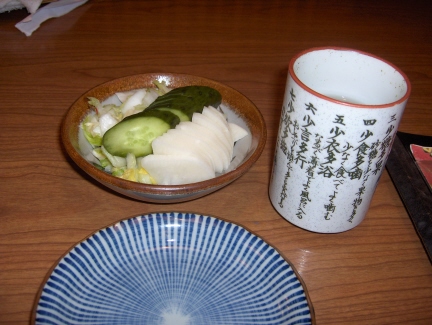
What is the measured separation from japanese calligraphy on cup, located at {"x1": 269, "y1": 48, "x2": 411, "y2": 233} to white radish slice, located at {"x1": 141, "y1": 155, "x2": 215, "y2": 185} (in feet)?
0.41

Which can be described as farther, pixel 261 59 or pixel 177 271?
pixel 261 59

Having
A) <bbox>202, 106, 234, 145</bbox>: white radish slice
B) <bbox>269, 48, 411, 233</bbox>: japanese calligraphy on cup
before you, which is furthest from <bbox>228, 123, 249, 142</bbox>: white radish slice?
<bbox>269, 48, 411, 233</bbox>: japanese calligraphy on cup

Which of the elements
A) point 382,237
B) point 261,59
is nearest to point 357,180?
point 382,237

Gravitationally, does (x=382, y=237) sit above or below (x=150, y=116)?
below

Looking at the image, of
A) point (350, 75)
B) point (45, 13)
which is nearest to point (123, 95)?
point (350, 75)

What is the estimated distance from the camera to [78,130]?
0.77 meters

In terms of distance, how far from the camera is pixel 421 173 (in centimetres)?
78

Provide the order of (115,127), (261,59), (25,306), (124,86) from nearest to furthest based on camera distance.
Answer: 1. (25,306)
2. (115,127)
3. (124,86)
4. (261,59)

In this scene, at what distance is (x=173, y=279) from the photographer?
0.63m

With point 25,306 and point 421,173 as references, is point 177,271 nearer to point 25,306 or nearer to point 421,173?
point 25,306

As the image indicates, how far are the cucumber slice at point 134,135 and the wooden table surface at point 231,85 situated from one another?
113 mm

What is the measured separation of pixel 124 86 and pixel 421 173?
0.59 metres

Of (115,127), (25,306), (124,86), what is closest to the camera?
(25,306)

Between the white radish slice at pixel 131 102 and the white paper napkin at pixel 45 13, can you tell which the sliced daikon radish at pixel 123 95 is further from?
the white paper napkin at pixel 45 13
